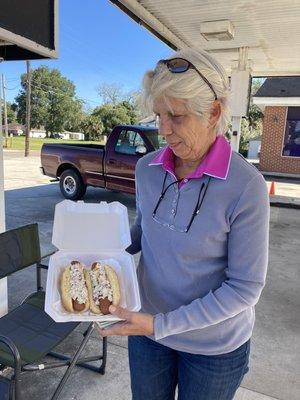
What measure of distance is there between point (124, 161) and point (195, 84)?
23.3 ft

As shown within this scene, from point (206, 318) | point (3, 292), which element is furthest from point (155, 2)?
point (206, 318)

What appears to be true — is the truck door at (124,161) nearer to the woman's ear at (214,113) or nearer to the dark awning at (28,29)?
the dark awning at (28,29)

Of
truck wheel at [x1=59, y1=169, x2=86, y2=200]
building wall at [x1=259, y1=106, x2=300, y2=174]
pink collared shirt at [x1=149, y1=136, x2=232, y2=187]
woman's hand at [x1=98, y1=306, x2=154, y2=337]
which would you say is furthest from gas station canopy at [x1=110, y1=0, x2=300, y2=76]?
building wall at [x1=259, y1=106, x2=300, y2=174]

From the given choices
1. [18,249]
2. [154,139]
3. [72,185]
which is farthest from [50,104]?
[18,249]

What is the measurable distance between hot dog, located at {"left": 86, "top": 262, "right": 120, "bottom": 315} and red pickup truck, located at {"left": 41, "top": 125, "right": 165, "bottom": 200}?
6.13 meters

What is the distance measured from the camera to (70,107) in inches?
2879

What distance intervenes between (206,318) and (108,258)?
532 mm

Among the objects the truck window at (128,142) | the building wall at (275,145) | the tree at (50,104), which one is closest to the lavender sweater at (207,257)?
the truck window at (128,142)

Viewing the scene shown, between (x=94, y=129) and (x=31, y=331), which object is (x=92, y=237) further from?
(x=94, y=129)

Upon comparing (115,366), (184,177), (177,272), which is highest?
(184,177)

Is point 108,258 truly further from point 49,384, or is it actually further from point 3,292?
point 3,292

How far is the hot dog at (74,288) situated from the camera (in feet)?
4.49

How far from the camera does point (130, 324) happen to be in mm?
1188

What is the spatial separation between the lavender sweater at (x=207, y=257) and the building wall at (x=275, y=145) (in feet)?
53.0
